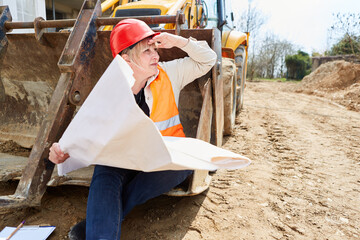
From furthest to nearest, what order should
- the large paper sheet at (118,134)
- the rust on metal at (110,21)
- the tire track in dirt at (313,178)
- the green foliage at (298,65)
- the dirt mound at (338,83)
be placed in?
the green foliage at (298,65) < the dirt mound at (338,83) < the rust on metal at (110,21) < the tire track in dirt at (313,178) < the large paper sheet at (118,134)

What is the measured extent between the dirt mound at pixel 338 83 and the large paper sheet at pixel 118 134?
8.16 meters

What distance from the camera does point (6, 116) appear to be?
320cm

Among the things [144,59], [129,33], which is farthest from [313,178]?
[129,33]

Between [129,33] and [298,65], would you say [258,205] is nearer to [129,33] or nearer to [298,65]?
[129,33]

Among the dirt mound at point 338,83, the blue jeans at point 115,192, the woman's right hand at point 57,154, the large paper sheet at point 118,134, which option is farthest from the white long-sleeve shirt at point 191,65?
the dirt mound at point 338,83

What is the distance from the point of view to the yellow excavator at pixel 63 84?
1.94m

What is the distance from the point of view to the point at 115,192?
5.30 ft

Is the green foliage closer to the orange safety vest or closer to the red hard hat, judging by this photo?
the orange safety vest

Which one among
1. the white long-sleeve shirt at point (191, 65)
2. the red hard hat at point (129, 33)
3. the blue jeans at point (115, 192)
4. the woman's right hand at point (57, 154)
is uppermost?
the red hard hat at point (129, 33)

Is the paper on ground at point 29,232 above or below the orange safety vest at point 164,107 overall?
below

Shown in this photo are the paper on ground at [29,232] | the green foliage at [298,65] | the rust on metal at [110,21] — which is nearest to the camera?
the paper on ground at [29,232]

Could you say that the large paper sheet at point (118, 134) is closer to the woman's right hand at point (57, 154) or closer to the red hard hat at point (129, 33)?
the woman's right hand at point (57, 154)

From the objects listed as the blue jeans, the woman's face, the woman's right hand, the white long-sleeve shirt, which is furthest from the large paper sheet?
the white long-sleeve shirt

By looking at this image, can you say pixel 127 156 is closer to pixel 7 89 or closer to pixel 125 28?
pixel 125 28
